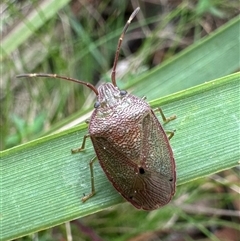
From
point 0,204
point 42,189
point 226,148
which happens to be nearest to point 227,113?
point 226,148

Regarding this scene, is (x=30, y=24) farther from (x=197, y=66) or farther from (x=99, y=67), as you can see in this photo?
(x=197, y=66)

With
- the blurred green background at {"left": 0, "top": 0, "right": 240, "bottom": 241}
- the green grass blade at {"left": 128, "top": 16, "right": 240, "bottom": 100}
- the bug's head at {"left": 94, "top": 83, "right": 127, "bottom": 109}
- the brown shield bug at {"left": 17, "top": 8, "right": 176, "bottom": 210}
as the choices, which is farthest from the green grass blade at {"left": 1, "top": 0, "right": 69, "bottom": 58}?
the brown shield bug at {"left": 17, "top": 8, "right": 176, "bottom": 210}

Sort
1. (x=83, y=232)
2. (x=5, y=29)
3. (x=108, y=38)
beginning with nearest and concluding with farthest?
(x=83, y=232) → (x=5, y=29) → (x=108, y=38)

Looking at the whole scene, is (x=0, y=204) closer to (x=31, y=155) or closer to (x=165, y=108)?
(x=31, y=155)

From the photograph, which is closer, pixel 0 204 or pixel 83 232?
pixel 0 204

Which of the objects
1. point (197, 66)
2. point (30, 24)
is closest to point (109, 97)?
point (197, 66)

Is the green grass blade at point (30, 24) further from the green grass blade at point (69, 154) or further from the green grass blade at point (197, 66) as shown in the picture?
the green grass blade at point (69, 154)

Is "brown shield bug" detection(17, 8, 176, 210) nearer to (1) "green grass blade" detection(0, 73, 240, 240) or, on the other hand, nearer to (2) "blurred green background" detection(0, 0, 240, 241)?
(1) "green grass blade" detection(0, 73, 240, 240)
